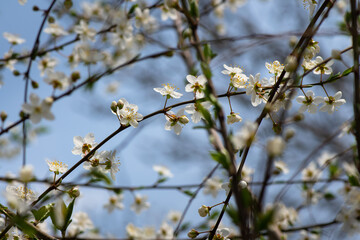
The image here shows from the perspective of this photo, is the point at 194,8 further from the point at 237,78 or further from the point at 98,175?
the point at 98,175

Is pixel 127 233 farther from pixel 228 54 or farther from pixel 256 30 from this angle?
pixel 256 30

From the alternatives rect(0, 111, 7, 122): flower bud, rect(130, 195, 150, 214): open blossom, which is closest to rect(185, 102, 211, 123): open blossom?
rect(0, 111, 7, 122): flower bud

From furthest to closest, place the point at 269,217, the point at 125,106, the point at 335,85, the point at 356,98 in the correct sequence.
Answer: the point at 335,85 → the point at 125,106 → the point at 356,98 → the point at 269,217

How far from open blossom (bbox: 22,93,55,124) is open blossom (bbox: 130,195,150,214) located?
211cm

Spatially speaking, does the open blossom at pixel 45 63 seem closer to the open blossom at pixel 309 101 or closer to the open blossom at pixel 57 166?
the open blossom at pixel 57 166

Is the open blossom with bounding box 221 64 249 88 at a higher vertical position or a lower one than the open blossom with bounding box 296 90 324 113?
lower

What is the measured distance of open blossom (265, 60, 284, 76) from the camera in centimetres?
140

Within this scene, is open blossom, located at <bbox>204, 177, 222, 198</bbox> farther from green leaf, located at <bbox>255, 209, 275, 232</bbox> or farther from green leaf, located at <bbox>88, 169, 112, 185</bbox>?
green leaf, located at <bbox>255, 209, 275, 232</bbox>

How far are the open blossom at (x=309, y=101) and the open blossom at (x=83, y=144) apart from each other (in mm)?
919

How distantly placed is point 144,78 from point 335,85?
284 centimetres

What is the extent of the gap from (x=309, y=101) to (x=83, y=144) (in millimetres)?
1009

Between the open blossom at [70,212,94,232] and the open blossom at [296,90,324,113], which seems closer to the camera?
the open blossom at [296,90,324,113]

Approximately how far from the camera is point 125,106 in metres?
1.40

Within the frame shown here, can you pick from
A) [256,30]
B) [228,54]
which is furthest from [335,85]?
[228,54]
